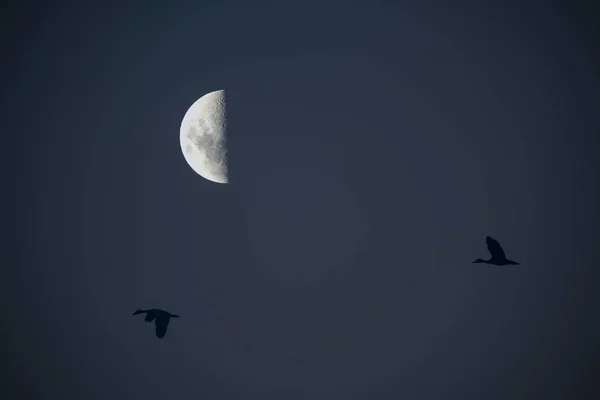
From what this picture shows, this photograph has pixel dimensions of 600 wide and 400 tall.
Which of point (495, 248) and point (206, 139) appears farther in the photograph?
point (206, 139)

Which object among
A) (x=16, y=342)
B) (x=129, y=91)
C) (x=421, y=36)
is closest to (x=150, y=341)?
(x=16, y=342)

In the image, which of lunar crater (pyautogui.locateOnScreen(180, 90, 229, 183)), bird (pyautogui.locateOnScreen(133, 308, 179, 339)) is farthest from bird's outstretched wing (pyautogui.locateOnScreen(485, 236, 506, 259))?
lunar crater (pyautogui.locateOnScreen(180, 90, 229, 183))

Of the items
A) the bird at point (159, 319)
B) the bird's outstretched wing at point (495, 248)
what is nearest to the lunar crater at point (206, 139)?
the bird at point (159, 319)

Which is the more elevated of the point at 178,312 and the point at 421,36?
the point at 421,36

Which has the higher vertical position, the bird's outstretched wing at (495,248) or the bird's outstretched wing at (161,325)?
the bird's outstretched wing at (495,248)

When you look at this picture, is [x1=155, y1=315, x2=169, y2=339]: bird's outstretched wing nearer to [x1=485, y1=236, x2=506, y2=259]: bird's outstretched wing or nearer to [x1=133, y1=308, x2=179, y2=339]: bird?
[x1=133, y1=308, x2=179, y2=339]: bird

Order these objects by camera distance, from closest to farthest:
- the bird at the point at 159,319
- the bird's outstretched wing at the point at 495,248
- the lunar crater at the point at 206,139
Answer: the bird's outstretched wing at the point at 495,248
the bird at the point at 159,319
the lunar crater at the point at 206,139

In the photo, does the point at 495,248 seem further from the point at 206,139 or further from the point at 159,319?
the point at 206,139

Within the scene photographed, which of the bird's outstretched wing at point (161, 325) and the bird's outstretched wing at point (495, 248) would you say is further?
the bird's outstretched wing at point (161, 325)

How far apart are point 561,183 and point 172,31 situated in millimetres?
35594

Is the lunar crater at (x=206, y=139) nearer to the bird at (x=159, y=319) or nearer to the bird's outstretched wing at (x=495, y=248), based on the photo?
the bird at (x=159, y=319)

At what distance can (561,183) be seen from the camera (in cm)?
3375

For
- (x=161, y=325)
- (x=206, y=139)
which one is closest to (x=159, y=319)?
(x=161, y=325)

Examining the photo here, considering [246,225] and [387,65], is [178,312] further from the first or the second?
[387,65]
